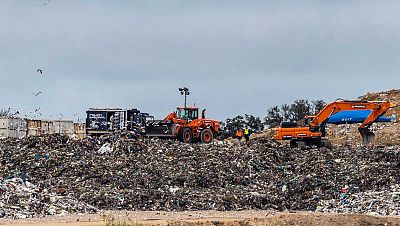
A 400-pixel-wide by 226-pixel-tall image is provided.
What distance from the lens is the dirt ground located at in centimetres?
1652

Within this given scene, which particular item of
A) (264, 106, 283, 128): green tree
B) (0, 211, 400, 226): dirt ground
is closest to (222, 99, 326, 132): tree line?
(264, 106, 283, 128): green tree

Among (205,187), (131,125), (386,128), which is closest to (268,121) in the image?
(386,128)

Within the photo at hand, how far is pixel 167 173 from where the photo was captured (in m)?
23.4

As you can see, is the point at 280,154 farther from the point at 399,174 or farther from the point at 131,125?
the point at 131,125

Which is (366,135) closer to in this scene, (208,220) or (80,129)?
(80,129)

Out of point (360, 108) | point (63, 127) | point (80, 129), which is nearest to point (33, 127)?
point (63, 127)

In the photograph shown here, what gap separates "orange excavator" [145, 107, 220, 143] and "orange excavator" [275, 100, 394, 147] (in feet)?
12.4

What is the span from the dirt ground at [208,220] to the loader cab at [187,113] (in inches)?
612

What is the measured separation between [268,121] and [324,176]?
39.0m

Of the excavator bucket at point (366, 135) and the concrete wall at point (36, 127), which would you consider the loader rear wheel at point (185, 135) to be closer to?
the concrete wall at point (36, 127)

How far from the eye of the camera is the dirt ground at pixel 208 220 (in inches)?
650

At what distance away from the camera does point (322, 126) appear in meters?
30.7

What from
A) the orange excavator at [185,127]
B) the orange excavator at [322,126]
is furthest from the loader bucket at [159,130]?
the orange excavator at [322,126]

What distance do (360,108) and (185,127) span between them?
6914 millimetres
